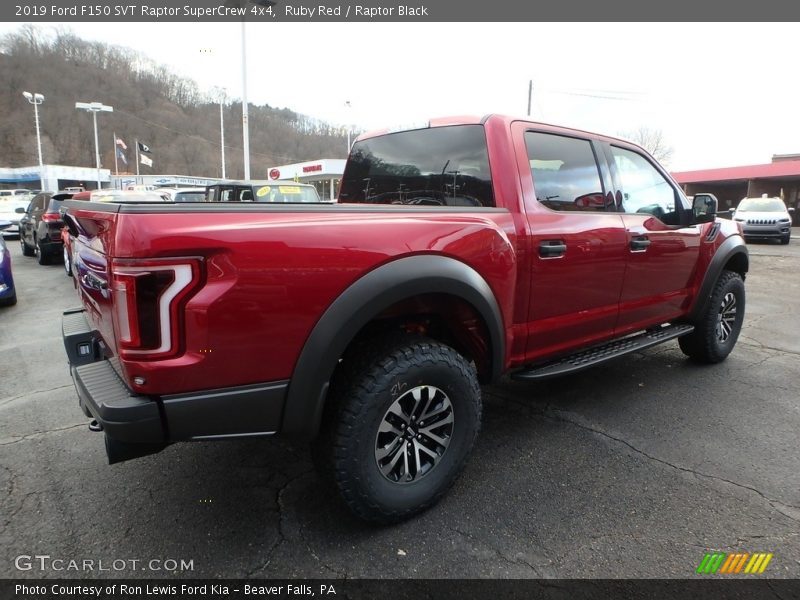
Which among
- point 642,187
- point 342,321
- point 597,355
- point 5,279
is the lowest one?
point 5,279

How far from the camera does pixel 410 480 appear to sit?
2305 millimetres

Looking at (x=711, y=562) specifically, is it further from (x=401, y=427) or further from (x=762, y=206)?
(x=762, y=206)

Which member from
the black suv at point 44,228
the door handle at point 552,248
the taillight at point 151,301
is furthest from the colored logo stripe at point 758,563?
the black suv at point 44,228

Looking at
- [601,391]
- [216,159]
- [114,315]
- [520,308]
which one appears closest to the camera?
[114,315]

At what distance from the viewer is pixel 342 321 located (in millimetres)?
1908

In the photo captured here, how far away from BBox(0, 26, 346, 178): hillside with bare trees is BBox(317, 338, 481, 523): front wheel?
239 feet

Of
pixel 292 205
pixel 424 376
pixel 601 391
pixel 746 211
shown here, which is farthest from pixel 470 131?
pixel 746 211

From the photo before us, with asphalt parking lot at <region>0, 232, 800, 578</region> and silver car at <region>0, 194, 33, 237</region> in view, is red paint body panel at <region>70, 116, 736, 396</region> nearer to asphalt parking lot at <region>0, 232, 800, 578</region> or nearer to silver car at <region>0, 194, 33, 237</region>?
asphalt parking lot at <region>0, 232, 800, 578</region>

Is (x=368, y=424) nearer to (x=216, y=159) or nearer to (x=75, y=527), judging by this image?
(x=75, y=527)

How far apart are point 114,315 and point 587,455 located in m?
2.53

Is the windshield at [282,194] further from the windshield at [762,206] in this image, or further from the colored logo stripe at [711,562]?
the windshield at [762,206]

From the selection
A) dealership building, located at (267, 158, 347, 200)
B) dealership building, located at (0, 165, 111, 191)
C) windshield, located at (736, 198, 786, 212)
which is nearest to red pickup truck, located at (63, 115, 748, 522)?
windshield, located at (736, 198, 786, 212)

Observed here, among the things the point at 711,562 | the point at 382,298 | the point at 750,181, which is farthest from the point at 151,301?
the point at 750,181
